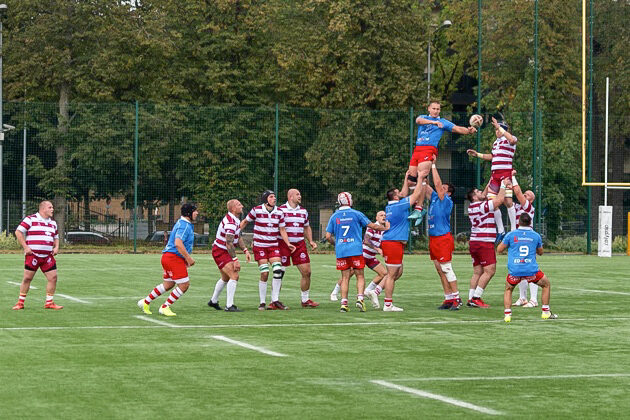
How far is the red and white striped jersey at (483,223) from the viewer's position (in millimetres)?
20297

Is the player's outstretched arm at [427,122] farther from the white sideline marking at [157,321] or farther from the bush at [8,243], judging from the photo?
the bush at [8,243]

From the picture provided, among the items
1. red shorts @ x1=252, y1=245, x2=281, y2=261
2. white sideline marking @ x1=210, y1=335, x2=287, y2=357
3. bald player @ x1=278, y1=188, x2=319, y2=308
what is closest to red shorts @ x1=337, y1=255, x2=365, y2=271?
bald player @ x1=278, y1=188, x2=319, y2=308

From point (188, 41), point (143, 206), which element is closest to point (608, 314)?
point (143, 206)

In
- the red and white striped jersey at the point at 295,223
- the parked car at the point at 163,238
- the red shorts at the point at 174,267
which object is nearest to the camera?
the red shorts at the point at 174,267

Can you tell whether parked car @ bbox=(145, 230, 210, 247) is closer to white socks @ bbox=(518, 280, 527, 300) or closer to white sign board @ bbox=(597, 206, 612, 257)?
white sign board @ bbox=(597, 206, 612, 257)

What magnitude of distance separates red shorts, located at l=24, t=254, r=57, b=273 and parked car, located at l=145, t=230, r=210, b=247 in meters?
22.5

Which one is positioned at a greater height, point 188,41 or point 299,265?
point 188,41

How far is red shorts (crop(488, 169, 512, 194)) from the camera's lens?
872 inches

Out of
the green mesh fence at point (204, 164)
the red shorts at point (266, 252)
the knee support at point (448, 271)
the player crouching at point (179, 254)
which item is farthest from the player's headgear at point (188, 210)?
the green mesh fence at point (204, 164)

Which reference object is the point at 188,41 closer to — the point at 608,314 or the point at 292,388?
the point at 608,314

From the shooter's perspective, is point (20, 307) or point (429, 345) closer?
point (429, 345)

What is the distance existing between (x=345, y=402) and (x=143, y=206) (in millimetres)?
32690

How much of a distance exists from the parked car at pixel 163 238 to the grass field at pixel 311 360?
19.6 m

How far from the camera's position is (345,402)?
9.94m
